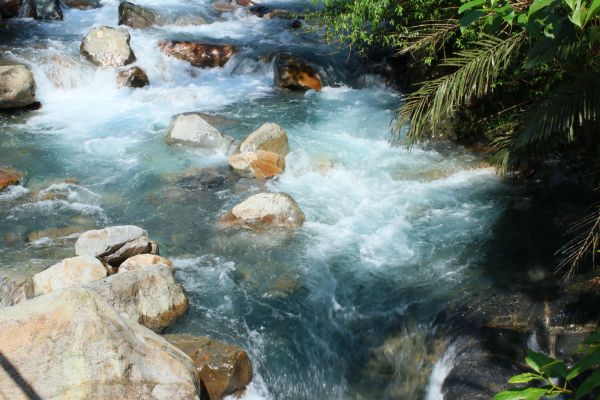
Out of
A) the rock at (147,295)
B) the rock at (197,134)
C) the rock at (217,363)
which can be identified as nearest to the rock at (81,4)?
the rock at (197,134)

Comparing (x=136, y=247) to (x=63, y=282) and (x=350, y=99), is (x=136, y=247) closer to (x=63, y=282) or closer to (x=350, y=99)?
(x=63, y=282)

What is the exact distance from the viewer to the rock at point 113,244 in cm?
712

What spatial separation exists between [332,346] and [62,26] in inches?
565

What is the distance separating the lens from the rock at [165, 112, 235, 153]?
34.8 ft

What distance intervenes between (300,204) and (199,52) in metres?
8.24

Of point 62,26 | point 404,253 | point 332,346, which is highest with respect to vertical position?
point 62,26

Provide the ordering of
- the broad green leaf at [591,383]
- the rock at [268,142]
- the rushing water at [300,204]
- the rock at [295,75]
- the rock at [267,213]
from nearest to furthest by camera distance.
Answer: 1. the broad green leaf at [591,383]
2. the rushing water at [300,204]
3. the rock at [267,213]
4. the rock at [268,142]
5. the rock at [295,75]

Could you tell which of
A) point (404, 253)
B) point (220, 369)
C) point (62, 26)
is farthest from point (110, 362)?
point (62, 26)

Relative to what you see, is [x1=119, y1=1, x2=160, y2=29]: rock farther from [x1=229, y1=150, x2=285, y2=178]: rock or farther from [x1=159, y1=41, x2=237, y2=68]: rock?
[x1=229, y1=150, x2=285, y2=178]: rock

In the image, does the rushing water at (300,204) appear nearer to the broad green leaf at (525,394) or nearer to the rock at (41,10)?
the rock at (41,10)

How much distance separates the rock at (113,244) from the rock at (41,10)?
41.1 ft

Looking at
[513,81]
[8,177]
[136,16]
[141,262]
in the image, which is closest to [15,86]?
[8,177]

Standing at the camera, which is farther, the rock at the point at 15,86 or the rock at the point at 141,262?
the rock at the point at 15,86

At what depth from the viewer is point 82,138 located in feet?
36.9
